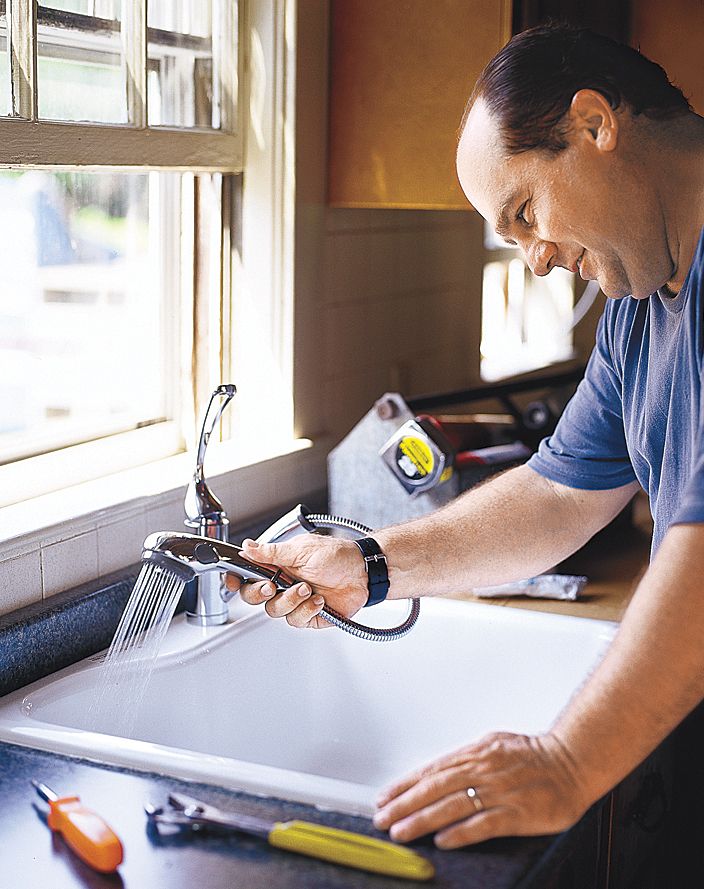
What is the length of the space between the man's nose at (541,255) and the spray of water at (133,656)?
534 millimetres

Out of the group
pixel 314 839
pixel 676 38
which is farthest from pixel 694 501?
pixel 676 38

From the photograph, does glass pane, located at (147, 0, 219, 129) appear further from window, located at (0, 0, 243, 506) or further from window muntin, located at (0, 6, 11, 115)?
window muntin, located at (0, 6, 11, 115)

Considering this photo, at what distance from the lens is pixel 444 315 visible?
2.67m

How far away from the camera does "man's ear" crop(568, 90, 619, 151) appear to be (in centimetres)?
122

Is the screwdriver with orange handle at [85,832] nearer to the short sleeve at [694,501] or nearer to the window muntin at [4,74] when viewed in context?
the short sleeve at [694,501]

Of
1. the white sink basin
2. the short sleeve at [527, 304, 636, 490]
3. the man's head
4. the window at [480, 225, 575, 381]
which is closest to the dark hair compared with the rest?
the man's head

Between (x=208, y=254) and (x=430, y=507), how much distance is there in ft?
1.89

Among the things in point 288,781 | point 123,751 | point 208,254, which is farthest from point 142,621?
point 208,254

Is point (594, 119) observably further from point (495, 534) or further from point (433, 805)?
point (433, 805)

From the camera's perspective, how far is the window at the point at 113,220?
65.1 inches

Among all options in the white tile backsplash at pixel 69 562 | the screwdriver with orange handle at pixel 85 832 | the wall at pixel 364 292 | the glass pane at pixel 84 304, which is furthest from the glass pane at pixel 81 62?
the screwdriver with orange handle at pixel 85 832

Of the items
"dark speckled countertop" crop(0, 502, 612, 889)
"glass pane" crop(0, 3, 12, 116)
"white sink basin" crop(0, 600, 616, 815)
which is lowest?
"white sink basin" crop(0, 600, 616, 815)

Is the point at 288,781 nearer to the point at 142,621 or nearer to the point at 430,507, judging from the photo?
the point at 142,621

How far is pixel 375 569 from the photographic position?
59.2 inches
